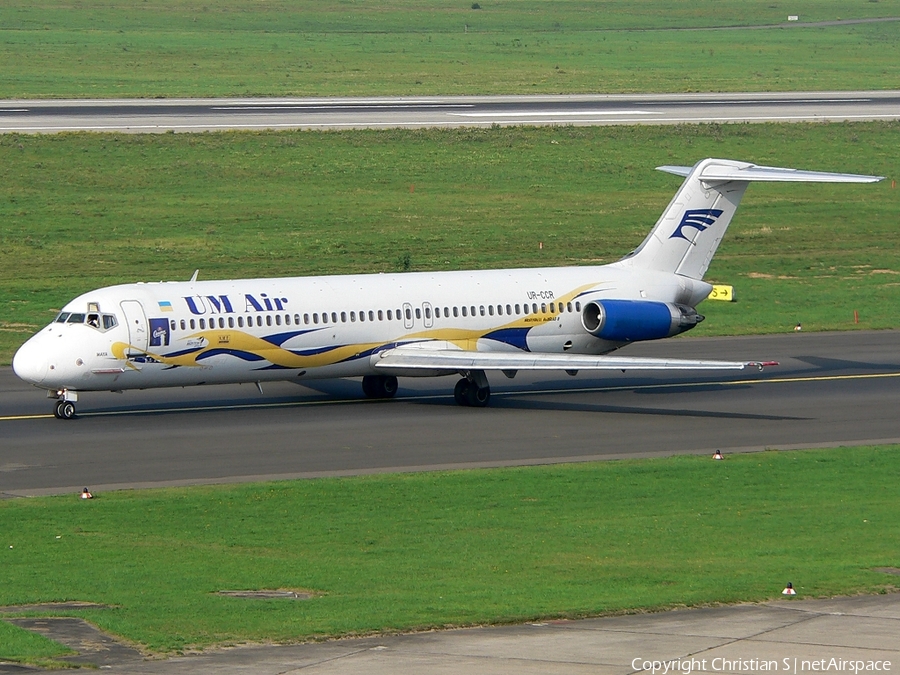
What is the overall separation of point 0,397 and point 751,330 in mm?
24298

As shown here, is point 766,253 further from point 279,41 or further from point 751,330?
point 279,41

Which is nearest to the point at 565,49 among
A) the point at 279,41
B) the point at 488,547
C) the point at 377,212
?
the point at 279,41

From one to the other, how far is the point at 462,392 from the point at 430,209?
3113cm

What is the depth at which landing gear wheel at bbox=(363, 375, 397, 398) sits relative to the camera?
132ft

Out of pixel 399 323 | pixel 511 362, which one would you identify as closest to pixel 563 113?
pixel 399 323

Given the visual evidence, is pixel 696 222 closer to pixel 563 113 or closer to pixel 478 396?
pixel 478 396

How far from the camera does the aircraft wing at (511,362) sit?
121ft

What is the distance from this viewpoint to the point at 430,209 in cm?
6906

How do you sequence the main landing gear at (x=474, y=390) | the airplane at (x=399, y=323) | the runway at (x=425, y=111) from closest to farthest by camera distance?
the airplane at (x=399, y=323) → the main landing gear at (x=474, y=390) → the runway at (x=425, y=111)

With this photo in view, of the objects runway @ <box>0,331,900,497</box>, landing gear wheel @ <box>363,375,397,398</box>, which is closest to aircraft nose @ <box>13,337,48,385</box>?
runway @ <box>0,331,900,497</box>

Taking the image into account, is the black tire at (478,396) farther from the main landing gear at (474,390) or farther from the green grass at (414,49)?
the green grass at (414,49)

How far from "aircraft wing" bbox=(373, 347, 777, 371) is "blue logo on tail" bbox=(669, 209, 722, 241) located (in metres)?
5.78

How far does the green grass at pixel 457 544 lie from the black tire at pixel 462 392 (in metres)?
7.47

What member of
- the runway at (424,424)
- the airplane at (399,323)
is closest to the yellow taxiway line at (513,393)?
the runway at (424,424)
